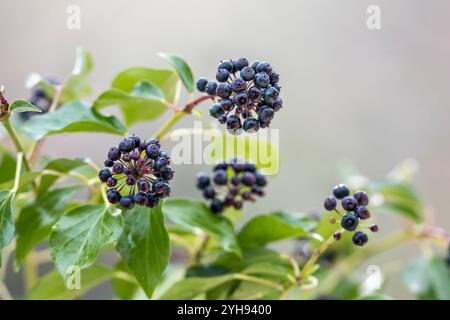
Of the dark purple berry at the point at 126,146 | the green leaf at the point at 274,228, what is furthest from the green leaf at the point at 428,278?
the dark purple berry at the point at 126,146

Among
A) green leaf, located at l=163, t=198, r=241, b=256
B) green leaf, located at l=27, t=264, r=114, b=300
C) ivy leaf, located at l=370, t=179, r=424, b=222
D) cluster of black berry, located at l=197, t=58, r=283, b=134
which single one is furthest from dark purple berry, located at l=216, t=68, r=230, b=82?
ivy leaf, located at l=370, t=179, r=424, b=222

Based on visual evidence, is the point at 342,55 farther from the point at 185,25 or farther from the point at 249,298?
the point at 249,298

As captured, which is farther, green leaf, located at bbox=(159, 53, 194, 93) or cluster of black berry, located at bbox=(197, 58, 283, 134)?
green leaf, located at bbox=(159, 53, 194, 93)

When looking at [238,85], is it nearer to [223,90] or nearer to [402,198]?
[223,90]

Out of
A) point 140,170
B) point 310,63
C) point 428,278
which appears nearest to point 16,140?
point 140,170

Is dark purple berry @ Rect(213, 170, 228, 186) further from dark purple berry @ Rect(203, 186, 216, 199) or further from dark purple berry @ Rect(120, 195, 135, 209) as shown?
dark purple berry @ Rect(120, 195, 135, 209)
